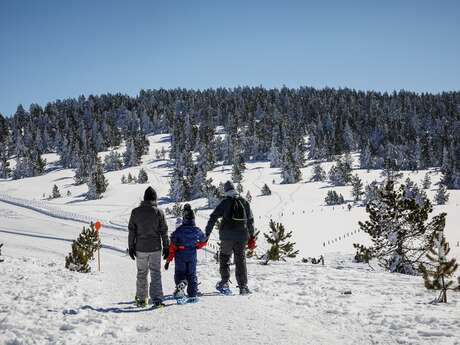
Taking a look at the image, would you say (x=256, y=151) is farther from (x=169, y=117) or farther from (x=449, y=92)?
(x=449, y=92)

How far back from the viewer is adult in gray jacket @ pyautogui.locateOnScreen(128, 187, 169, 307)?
681cm

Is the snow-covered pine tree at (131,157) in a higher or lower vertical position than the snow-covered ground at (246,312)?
higher

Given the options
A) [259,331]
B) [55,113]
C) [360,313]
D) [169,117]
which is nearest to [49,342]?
[259,331]

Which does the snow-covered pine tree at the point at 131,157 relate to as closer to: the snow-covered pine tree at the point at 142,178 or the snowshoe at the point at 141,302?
the snow-covered pine tree at the point at 142,178

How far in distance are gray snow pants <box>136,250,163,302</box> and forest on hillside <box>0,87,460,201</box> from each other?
240 ft

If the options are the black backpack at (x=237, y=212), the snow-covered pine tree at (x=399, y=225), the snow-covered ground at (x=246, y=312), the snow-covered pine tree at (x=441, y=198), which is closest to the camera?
the snow-covered ground at (x=246, y=312)

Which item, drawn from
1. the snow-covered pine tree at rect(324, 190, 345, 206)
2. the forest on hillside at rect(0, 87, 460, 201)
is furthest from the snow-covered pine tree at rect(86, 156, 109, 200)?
the snow-covered pine tree at rect(324, 190, 345, 206)

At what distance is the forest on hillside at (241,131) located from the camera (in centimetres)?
11088

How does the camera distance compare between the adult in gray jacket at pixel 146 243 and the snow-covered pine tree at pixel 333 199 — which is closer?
the adult in gray jacket at pixel 146 243

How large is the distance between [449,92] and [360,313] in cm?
21301

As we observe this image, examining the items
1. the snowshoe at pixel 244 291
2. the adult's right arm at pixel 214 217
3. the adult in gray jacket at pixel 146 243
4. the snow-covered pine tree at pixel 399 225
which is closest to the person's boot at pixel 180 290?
the adult in gray jacket at pixel 146 243

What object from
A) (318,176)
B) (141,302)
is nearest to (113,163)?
(318,176)

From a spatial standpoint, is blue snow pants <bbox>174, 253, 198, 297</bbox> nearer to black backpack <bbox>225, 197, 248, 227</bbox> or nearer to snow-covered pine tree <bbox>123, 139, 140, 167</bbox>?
black backpack <bbox>225, 197, 248, 227</bbox>

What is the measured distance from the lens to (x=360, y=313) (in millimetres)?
6371
